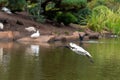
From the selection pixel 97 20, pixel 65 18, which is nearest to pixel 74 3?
pixel 65 18

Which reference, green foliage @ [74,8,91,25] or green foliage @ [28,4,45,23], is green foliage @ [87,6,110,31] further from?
green foliage @ [28,4,45,23]

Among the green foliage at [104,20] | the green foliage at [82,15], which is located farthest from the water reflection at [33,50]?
the green foliage at [82,15]

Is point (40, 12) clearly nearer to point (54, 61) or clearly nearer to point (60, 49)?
point (60, 49)

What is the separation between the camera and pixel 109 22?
123 ft

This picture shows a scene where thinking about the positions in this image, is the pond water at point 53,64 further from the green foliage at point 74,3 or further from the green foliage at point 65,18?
the green foliage at point 65,18

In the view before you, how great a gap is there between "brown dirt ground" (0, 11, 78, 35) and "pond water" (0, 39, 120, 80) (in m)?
5.99

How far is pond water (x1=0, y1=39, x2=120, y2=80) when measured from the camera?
15.0 m

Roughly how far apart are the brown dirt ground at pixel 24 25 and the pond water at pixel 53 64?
5.99 meters

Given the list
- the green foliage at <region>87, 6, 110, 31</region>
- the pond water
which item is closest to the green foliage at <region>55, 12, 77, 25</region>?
the green foliage at <region>87, 6, 110, 31</region>

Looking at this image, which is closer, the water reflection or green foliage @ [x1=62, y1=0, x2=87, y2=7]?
the water reflection

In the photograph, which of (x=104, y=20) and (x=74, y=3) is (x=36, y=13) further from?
(x=104, y=20)

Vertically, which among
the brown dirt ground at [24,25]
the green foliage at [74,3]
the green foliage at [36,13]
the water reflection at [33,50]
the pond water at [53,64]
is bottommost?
the pond water at [53,64]

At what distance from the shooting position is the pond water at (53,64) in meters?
15.0

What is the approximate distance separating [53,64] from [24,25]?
524 inches
